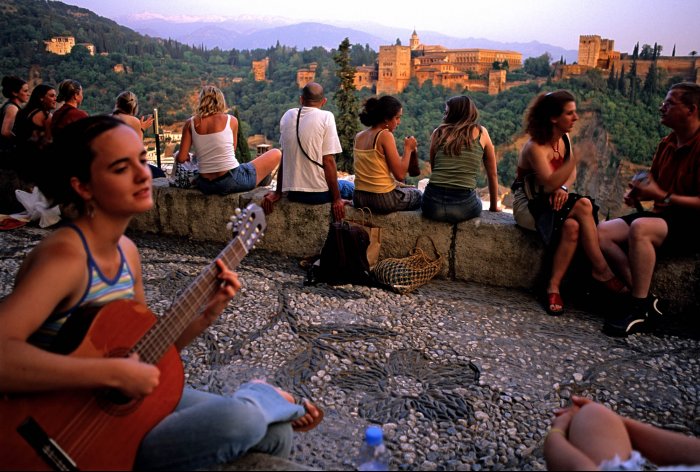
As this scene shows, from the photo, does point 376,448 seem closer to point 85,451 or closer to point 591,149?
point 85,451

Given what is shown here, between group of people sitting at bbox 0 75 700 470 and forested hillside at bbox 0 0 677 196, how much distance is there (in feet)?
73.8

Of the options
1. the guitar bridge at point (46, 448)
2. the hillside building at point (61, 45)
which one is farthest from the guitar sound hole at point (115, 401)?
the hillside building at point (61, 45)

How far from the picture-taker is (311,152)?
4715 millimetres

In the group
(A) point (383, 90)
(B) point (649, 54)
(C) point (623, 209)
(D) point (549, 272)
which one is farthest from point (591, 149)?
(D) point (549, 272)

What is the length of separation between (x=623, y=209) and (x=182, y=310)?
56.1m

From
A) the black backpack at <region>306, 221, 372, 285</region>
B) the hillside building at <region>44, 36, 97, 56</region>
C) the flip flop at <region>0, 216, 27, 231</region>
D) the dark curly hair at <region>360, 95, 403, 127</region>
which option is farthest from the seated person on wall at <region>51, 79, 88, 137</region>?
the hillside building at <region>44, 36, 97, 56</region>

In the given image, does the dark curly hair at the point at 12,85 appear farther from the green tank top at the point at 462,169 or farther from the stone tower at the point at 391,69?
the stone tower at the point at 391,69

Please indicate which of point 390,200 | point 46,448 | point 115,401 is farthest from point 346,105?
point 46,448

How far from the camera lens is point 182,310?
5.49 feet

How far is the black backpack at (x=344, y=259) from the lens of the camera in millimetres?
4191

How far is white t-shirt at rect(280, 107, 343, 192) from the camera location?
4.67 metres

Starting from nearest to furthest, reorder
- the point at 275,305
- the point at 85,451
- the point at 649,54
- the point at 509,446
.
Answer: the point at 85,451 → the point at 509,446 → the point at 275,305 → the point at 649,54

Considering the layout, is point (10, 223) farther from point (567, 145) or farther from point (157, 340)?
point (567, 145)

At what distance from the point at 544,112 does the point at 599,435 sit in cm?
268
